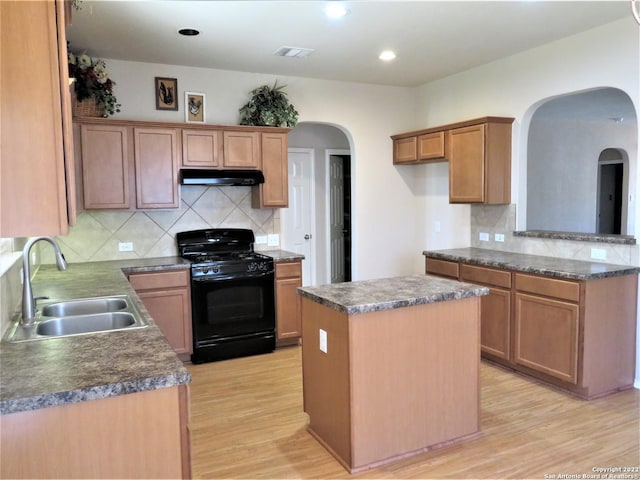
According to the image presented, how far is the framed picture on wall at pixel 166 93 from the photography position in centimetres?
471

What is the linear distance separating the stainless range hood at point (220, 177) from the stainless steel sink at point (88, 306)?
1.88 meters

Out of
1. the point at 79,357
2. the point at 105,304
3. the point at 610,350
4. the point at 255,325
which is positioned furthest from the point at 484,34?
the point at 79,357

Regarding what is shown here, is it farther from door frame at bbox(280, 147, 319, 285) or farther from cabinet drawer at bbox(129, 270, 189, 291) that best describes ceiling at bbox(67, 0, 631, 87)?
cabinet drawer at bbox(129, 270, 189, 291)

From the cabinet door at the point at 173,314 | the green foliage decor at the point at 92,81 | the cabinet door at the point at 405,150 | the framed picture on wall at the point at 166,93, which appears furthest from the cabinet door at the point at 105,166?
the cabinet door at the point at 405,150

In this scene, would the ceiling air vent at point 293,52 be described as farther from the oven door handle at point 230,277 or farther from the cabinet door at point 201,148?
the oven door handle at point 230,277

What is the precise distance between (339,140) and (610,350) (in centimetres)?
440

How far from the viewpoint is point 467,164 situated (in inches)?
185

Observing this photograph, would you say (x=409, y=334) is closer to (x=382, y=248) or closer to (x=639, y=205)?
(x=639, y=205)

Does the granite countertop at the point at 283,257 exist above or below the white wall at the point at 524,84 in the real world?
below

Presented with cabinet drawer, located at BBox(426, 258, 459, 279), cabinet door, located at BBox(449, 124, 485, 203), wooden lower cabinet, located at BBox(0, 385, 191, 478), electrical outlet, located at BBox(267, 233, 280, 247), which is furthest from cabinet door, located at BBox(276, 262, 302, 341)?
wooden lower cabinet, located at BBox(0, 385, 191, 478)

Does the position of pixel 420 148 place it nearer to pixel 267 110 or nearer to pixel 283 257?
pixel 267 110

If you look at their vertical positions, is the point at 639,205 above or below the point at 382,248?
above

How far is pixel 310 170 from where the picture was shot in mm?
6652

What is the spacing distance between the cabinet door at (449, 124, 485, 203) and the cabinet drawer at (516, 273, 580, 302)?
1.06 meters
